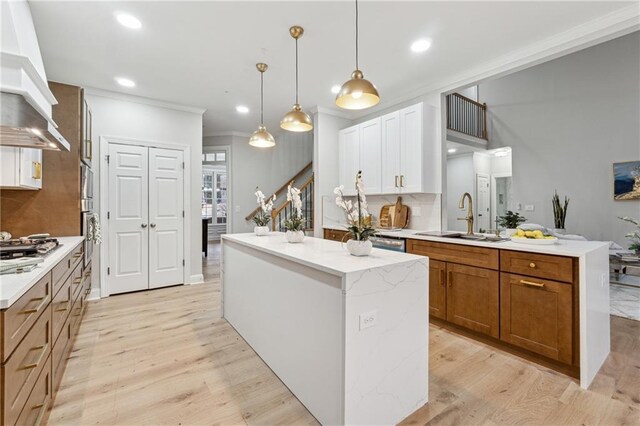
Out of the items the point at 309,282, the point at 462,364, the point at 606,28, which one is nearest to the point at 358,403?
the point at 309,282

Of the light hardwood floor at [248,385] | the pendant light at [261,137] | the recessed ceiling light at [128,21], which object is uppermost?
the recessed ceiling light at [128,21]

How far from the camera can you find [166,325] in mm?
3123

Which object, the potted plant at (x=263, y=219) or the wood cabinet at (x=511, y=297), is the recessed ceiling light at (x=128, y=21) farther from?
the wood cabinet at (x=511, y=297)

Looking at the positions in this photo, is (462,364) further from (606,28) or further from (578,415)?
(606,28)

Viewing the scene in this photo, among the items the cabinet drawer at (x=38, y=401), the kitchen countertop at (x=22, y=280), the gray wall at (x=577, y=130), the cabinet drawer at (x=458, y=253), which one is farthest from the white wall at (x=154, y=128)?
the gray wall at (x=577, y=130)

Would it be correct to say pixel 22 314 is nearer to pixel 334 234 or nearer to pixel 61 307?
pixel 61 307

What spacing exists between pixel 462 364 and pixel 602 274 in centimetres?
131

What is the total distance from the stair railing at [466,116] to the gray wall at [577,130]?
0.96 feet

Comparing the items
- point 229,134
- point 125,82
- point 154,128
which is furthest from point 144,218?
point 229,134

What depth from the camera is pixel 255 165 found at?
674 centimetres

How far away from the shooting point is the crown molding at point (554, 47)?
2.43 m

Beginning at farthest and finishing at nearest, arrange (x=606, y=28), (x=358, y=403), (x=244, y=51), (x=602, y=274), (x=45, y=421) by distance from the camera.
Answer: (x=244, y=51) → (x=606, y=28) → (x=602, y=274) → (x=45, y=421) → (x=358, y=403)

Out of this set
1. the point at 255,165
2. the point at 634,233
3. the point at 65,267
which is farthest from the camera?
the point at 255,165

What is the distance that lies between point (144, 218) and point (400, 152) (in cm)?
373
